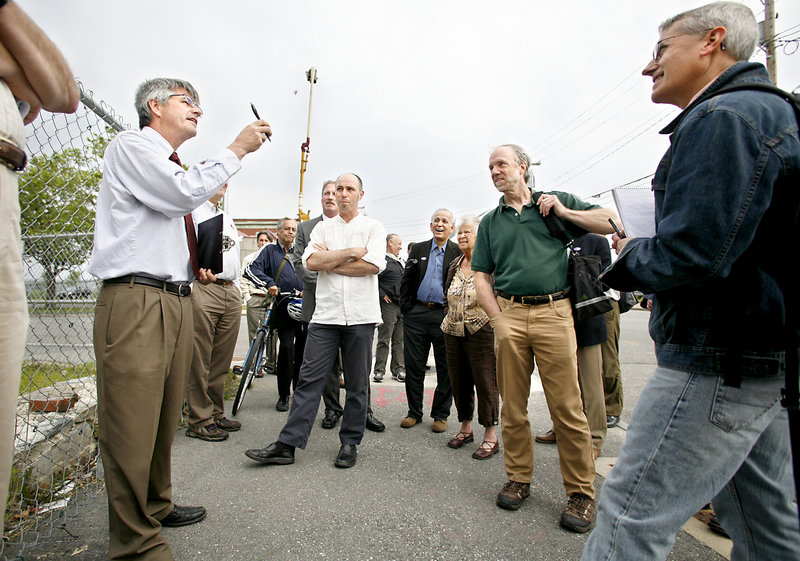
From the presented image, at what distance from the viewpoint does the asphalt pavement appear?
229 centimetres

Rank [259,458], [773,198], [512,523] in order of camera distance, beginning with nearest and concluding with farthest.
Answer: [773,198]
[512,523]
[259,458]

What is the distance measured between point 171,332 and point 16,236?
3.10ft

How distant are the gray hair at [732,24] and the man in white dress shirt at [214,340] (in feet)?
11.6

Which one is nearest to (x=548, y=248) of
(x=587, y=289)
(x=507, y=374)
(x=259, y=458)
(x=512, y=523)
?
(x=587, y=289)

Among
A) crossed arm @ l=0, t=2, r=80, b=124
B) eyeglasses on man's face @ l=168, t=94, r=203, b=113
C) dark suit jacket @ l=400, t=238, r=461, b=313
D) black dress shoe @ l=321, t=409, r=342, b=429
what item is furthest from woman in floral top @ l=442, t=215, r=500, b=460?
crossed arm @ l=0, t=2, r=80, b=124

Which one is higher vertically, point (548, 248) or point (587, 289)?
point (548, 248)

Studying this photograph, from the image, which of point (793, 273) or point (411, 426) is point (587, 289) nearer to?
point (793, 273)

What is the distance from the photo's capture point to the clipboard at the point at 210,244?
97.7 inches

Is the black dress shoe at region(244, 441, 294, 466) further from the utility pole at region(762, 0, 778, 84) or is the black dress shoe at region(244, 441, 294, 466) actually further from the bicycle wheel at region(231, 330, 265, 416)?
the utility pole at region(762, 0, 778, 84)

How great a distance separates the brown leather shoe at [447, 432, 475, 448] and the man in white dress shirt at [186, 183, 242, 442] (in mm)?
1986

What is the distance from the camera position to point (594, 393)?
356 centimetres

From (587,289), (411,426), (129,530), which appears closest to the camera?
(129,530)

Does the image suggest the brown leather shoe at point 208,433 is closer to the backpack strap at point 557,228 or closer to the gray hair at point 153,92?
the gray hair at point 153,92

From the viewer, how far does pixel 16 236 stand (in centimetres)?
139
